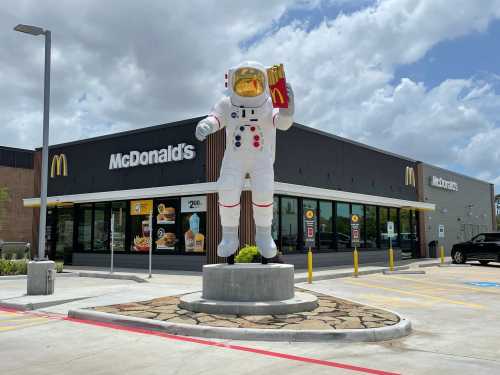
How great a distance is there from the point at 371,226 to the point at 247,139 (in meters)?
16.8

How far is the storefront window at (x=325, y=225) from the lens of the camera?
21.5 metres

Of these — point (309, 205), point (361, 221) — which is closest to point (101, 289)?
point (309, 205)

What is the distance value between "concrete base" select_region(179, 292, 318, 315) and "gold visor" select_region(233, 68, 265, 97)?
390 cm

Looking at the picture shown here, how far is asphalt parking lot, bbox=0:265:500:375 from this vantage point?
18.6 ft

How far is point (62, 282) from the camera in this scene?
16.1 meters

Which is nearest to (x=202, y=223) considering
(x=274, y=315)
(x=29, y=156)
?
(x=274, y=315)

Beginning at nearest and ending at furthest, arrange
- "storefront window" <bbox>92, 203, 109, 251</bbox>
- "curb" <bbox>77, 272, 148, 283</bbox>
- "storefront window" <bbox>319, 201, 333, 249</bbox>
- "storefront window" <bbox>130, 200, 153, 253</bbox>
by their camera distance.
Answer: "curb" <bbox>77, 272, 148, 283</bbox> < "storefront window" <bbox>130, 200, 153, 253</bbox> < "storefront window" <bbox>319, 201, 333, 249</bbox> < "storefront window" <bbox>92, 203, 109, 251</bbox>

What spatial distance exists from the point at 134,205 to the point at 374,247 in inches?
475

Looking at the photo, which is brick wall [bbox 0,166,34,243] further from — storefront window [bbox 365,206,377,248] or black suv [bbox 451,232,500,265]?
black suv [bbox 451,232,500,265]

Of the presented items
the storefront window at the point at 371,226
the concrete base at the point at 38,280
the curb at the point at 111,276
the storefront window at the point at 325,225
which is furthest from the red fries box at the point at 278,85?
the storefront window at the point at 371,226

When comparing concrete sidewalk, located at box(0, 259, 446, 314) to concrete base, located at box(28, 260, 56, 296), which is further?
concrete base, located at box(28, 260, 56, 296)

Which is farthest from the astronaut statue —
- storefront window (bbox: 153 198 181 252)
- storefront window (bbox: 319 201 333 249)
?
storefront window (bbox: 319 201 333 249)

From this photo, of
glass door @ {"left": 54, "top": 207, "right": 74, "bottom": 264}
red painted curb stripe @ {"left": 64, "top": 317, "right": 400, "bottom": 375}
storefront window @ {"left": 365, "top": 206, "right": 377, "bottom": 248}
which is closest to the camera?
red painted curb stripe @ {"left": 64, "top": 317, "right": 400, "bottom": 375}

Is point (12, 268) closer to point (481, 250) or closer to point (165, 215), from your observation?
point (165, 215)
